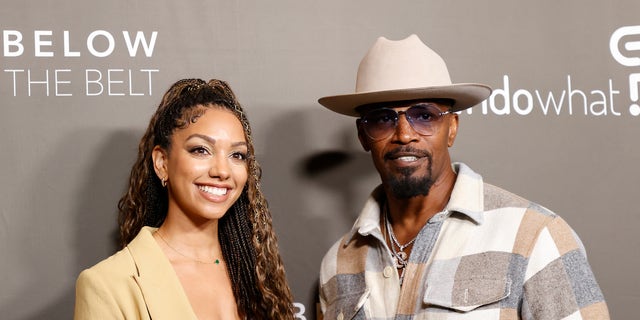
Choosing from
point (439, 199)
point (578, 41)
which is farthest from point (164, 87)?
point (578, 41)

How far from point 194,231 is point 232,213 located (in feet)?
0.61

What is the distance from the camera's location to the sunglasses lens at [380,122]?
2.42 meters

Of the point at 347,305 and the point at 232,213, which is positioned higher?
the point at 232,213

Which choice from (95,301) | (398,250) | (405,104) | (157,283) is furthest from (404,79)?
(95,301)

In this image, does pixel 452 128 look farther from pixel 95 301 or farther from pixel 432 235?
pixel 95 301

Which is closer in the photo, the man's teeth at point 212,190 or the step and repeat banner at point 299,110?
the man's teeth at point 212,190

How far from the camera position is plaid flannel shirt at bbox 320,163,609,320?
2199 millimetres

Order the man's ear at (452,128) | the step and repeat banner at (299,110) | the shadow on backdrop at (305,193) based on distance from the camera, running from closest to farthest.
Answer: the man's ear at (452,128)
the step and repeat banner at (299,110)
the shadow on backdrop at (305,193)

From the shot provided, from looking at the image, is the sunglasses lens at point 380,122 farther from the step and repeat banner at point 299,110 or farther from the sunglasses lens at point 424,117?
the step and repeat banner at point 299,110

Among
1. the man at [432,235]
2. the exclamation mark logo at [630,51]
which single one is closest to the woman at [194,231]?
the man at [432,235]

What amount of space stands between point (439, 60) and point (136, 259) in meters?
1.11

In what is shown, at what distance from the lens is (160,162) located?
228 centimetres

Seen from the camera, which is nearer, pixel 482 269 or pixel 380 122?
pixel 482 269

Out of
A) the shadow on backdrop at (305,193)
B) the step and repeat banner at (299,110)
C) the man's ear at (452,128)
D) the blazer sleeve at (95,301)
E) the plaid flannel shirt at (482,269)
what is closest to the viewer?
the blazer sleeve at (95,301)
